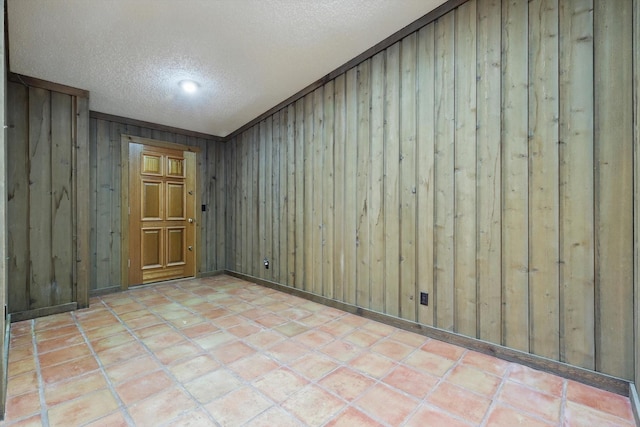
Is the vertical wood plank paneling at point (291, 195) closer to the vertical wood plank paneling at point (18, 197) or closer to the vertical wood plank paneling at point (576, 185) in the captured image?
the vertical wood plank paneling at point (576, 185)

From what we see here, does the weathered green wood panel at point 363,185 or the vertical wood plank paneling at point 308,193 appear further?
the vertical wood plank paneling at point 308,193

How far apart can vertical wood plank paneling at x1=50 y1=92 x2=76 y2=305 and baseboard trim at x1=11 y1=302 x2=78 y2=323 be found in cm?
5

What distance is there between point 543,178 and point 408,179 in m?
0.91

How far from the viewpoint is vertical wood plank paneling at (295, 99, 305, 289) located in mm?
3459

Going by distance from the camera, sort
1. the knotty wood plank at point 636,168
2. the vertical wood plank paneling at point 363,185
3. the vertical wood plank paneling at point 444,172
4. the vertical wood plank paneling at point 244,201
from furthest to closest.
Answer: the vertical wood plank paneling at point 244,201
the vertical wood plank paneling at point 363,185
the vertical wood plank paneling at point 444,172
the knotty wood plank at point 636,168

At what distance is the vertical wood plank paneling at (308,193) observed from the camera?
333cm

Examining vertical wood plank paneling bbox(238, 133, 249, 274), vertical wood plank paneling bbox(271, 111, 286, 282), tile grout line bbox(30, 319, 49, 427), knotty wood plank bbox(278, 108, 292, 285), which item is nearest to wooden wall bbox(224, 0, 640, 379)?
knotty wood plank bbox(278, 108, 292, 285)

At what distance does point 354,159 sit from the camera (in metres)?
2.86

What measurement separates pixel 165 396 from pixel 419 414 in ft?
4.39

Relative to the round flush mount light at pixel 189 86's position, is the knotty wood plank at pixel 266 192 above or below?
below

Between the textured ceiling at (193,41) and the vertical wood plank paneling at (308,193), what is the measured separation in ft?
1.10

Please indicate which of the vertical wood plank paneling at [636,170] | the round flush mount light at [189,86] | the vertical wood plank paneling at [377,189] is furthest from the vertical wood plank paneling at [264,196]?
the vertical wood plank paneling at [636,170]

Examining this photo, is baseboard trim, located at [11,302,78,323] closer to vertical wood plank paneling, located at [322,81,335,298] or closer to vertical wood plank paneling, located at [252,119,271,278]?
vertical wood plank paneling, located at [252,119,271,278]

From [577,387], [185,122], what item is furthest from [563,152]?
→ [185,122]
